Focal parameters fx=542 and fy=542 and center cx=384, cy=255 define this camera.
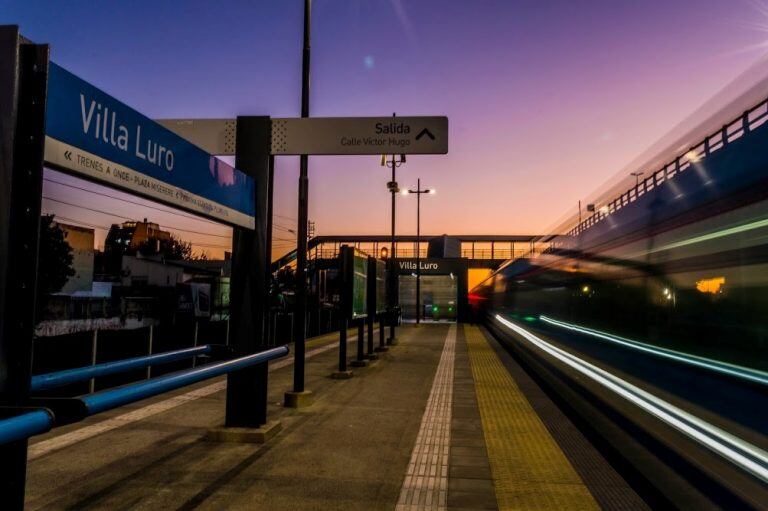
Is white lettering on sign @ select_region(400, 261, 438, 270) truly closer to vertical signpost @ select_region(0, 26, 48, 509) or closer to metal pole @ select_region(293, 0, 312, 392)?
metal pole @ select_region(293, 0, 312, 392)

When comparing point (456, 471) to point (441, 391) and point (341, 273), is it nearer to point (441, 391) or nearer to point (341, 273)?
point (441, 391)

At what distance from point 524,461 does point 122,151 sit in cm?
378

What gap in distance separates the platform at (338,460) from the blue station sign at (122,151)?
1994mm

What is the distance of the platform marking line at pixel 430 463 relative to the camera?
3.61 m

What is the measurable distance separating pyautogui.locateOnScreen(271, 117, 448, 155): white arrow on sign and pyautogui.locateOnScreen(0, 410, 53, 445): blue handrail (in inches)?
154

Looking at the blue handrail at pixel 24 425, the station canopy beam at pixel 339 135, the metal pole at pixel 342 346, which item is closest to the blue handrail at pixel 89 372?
the blue handrail at pixel 24 425

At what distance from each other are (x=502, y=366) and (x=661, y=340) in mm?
4876

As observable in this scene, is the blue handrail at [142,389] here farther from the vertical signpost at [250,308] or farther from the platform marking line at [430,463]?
the vertical signpost at [250,308]

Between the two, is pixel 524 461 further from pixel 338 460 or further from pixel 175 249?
pixel 175 249

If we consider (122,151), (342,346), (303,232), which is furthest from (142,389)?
(342,346)

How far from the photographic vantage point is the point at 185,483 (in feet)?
12.8

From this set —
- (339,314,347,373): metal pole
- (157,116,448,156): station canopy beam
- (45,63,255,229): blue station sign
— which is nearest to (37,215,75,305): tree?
(339,314,347,373): metal pole

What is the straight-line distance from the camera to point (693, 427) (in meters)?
5.30

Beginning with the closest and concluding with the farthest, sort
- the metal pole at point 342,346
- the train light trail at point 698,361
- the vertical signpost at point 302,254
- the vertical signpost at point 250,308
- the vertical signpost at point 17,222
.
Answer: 1. the vertical signpost at point 17,222
2. the train light trail at point 698,361
3. the vertical signpost at point 250,308
4. the vertical signpost at point 302,254
5. the metal pole at point 342,346
